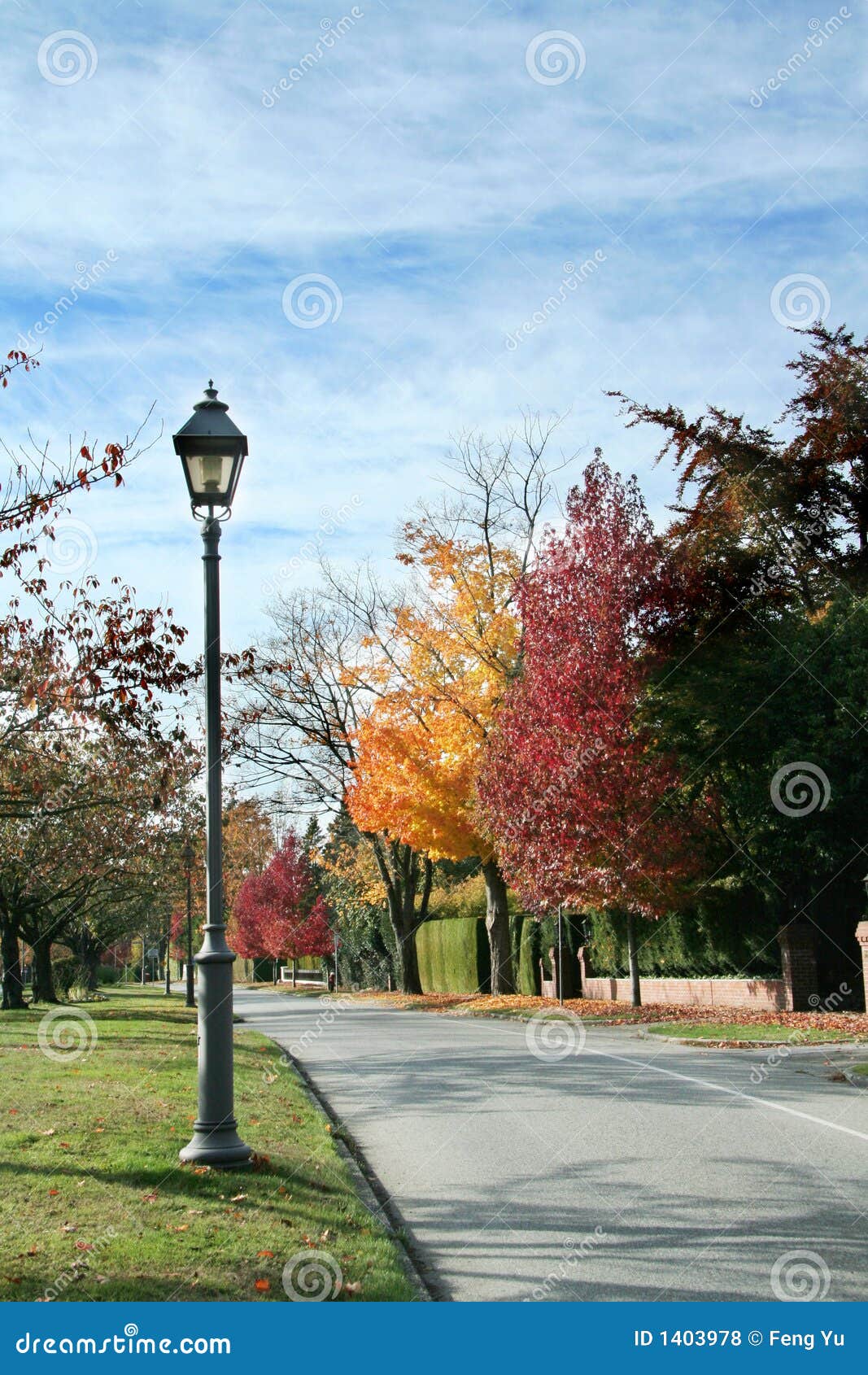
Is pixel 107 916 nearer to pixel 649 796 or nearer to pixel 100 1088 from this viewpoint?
pixel 649 796

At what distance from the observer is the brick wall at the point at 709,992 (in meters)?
24.8

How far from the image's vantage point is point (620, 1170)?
8734mm

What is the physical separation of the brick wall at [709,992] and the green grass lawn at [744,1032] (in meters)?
3.46

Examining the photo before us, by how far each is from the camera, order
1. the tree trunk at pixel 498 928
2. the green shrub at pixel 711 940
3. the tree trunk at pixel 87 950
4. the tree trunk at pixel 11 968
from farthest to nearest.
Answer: the tree trunk at pixel 87 950
the tree trunk at pixel 498 928
the tree trunk at pixel 11 968
the green shrub at pixel 711 940

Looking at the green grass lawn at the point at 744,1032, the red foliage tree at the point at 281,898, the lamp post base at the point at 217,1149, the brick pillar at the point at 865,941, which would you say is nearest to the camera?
the lamp post base at the point at 217,1149

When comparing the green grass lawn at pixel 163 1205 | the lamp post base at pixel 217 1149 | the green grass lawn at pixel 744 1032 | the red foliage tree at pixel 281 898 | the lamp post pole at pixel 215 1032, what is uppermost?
the red foliage tree at pixel 281 898

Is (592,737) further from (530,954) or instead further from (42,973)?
(42,973)

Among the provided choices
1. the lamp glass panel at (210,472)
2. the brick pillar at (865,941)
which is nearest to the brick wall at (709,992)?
the brick pillar at (865,941)

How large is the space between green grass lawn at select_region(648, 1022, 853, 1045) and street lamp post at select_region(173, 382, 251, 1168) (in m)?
11.7

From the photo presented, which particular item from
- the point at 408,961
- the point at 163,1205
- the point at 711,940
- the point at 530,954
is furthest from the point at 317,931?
the point at 163,1205

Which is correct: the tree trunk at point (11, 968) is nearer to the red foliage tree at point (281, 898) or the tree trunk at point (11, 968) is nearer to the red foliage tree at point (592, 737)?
the red foliage tree at point (592, 737)

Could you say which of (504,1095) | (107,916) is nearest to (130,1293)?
(504,1095)

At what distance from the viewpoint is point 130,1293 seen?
214 inches

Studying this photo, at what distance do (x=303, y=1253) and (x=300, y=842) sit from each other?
244ft
